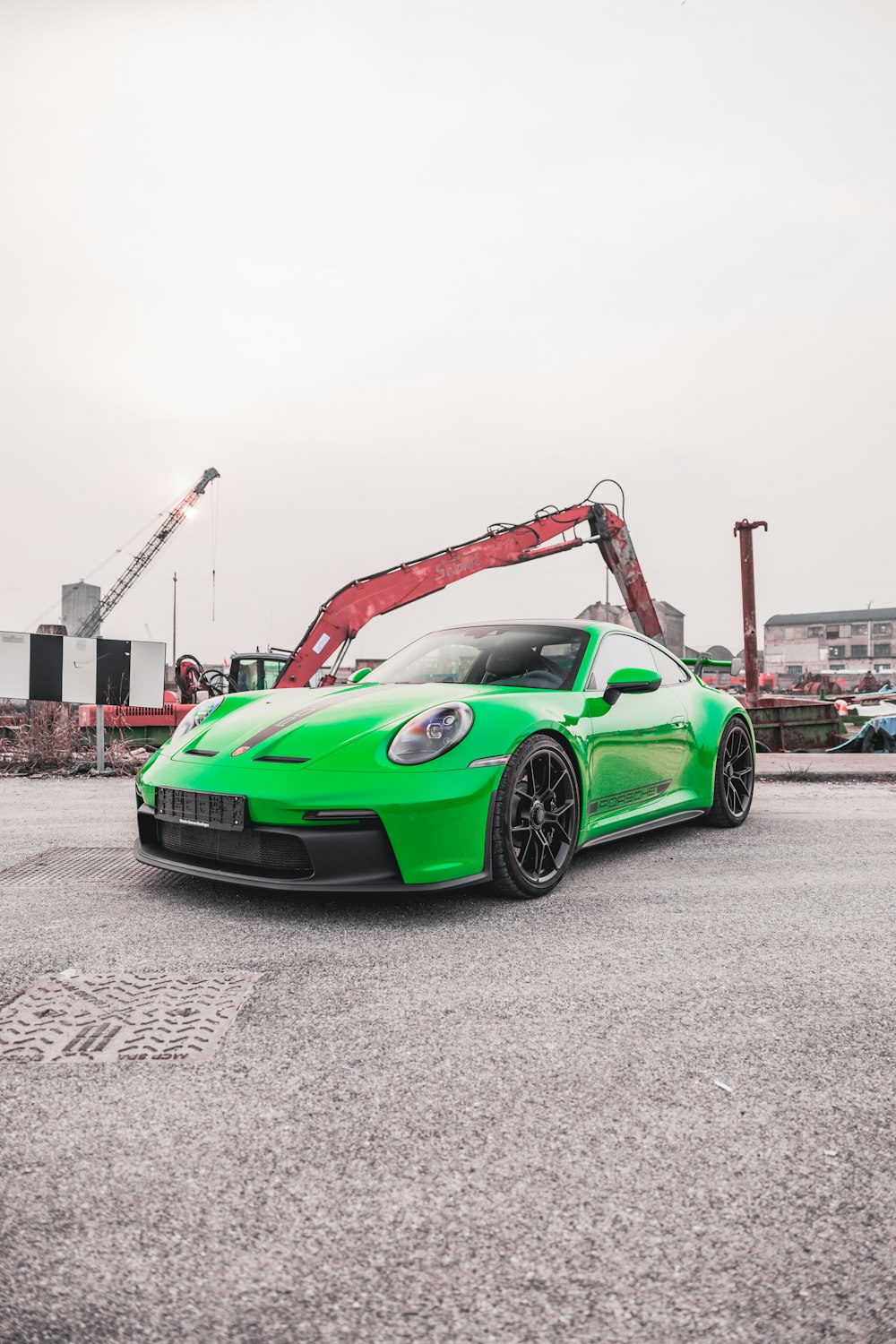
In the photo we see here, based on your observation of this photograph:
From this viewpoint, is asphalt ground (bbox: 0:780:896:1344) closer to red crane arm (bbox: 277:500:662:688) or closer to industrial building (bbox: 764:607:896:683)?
red crane arm (bbox: 277:500:662:688)

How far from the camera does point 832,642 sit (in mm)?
99938

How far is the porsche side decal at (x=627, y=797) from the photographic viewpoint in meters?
4.41

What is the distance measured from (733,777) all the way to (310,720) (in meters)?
3.01

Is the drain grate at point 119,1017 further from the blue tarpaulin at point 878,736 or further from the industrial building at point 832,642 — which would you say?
the industrial building at point 832,642

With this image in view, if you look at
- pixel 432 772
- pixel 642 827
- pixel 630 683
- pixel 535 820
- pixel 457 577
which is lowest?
pixel 642 827

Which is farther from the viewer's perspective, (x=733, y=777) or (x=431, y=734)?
(x=733, y=777)

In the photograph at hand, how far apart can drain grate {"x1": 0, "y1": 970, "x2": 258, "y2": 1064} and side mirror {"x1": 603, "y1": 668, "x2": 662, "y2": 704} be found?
2.35 metres

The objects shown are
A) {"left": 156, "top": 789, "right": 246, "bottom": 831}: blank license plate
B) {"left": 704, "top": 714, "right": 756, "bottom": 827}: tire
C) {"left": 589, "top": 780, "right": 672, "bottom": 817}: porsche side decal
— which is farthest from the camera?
{"left": 704, "top": 714, "right": 756, "bottom": 827}: tire

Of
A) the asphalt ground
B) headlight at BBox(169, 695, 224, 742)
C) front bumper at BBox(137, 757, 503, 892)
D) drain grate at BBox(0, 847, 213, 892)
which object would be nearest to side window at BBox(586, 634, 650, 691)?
front bumper at BBox(137, 757, 503, 892)

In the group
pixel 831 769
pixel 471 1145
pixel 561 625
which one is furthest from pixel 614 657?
pixel 831 769

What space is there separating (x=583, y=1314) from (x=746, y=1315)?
0.23m

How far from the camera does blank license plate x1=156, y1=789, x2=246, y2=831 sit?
3.60m

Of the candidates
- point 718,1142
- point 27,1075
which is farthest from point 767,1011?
point 27,1075

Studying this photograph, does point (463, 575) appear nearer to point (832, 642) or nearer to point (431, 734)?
point (431, 734)
